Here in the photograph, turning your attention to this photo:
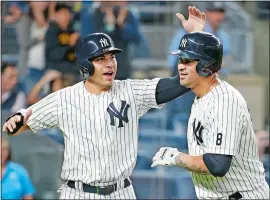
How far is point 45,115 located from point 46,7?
3337mm

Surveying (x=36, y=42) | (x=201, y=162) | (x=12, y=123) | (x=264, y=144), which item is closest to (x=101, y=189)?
(x=12, y=123)

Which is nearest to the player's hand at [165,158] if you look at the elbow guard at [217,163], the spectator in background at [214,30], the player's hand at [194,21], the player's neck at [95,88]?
the elbow guard at [217,163]

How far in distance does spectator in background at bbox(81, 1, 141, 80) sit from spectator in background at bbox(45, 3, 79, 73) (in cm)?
15

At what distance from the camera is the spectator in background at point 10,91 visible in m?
8.54

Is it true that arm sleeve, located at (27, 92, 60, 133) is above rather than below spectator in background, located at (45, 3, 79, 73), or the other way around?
below

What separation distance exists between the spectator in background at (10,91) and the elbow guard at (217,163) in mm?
3729

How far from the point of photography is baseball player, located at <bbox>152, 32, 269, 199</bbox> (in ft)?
16.8

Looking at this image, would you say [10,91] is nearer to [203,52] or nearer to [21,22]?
[21,22]

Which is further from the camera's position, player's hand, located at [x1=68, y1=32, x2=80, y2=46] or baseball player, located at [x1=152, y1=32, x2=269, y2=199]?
player's hand, located at [x1=68, y1=32, x2=80, y2=46]

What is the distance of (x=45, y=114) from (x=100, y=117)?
38cm

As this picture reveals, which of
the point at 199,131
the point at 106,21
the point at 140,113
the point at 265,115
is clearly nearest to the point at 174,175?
the point at 265,115

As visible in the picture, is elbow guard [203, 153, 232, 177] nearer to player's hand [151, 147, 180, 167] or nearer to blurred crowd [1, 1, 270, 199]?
player's hand [151, 147, 180, 167]

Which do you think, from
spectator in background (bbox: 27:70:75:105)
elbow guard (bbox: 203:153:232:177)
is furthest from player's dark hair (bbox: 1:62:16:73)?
elbow guard (bbox: 203:153:232:177)

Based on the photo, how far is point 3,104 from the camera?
8570 mm
